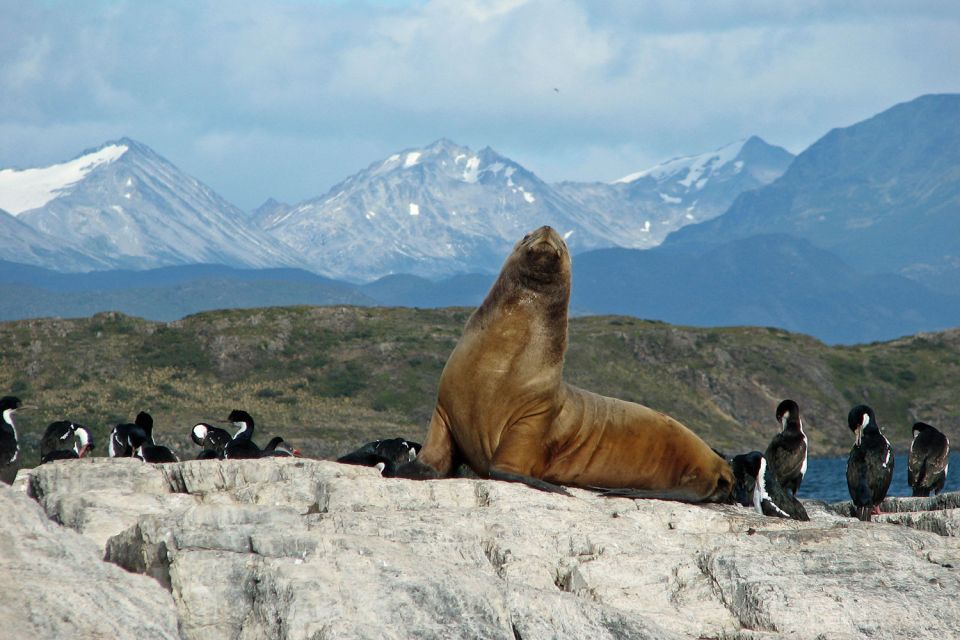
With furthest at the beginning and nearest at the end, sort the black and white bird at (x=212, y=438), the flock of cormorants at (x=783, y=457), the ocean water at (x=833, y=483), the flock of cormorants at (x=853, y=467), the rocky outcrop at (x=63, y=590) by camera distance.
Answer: the ocean water at (x=833, y=483) < the black and white bird at (x=212, y=438) < the flock of cormorants at (x=783, y=457) < the flock of cormorants at (x=853, y=467) < the rocky outcrop at (x=63, y=590)

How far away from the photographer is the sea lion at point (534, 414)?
42.8ft

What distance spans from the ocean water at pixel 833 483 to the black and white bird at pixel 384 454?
2763 cm

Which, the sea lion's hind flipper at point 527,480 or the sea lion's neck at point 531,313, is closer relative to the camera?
the sea lion's hind flipper at point 527,480

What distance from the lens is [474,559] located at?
10.1 metres

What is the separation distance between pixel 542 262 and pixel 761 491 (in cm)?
408

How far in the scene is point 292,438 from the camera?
97.2 meters

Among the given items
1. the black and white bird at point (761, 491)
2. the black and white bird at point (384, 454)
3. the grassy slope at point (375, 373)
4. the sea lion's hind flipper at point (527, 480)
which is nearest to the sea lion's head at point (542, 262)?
the sea lion's hind flipper at point (527, 480)

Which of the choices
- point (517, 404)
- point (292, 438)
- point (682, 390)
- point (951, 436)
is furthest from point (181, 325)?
point (517, 404)

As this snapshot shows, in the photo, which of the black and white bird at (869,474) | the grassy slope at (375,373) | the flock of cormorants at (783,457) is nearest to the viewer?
the flock of cormorants at (783,457)

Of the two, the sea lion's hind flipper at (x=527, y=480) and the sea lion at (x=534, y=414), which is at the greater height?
the sea lion at (x=534, y=414)


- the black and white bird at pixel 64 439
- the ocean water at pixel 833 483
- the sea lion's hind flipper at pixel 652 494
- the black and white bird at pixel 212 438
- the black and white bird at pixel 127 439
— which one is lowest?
the ocean water at pixel 833 483

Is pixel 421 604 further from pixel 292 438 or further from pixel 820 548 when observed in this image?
pixel 292 438

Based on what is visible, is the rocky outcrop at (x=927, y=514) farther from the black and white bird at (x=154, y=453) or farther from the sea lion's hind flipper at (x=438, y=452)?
the black and white bird at (x=154, y=453)

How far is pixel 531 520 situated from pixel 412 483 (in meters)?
1.67
